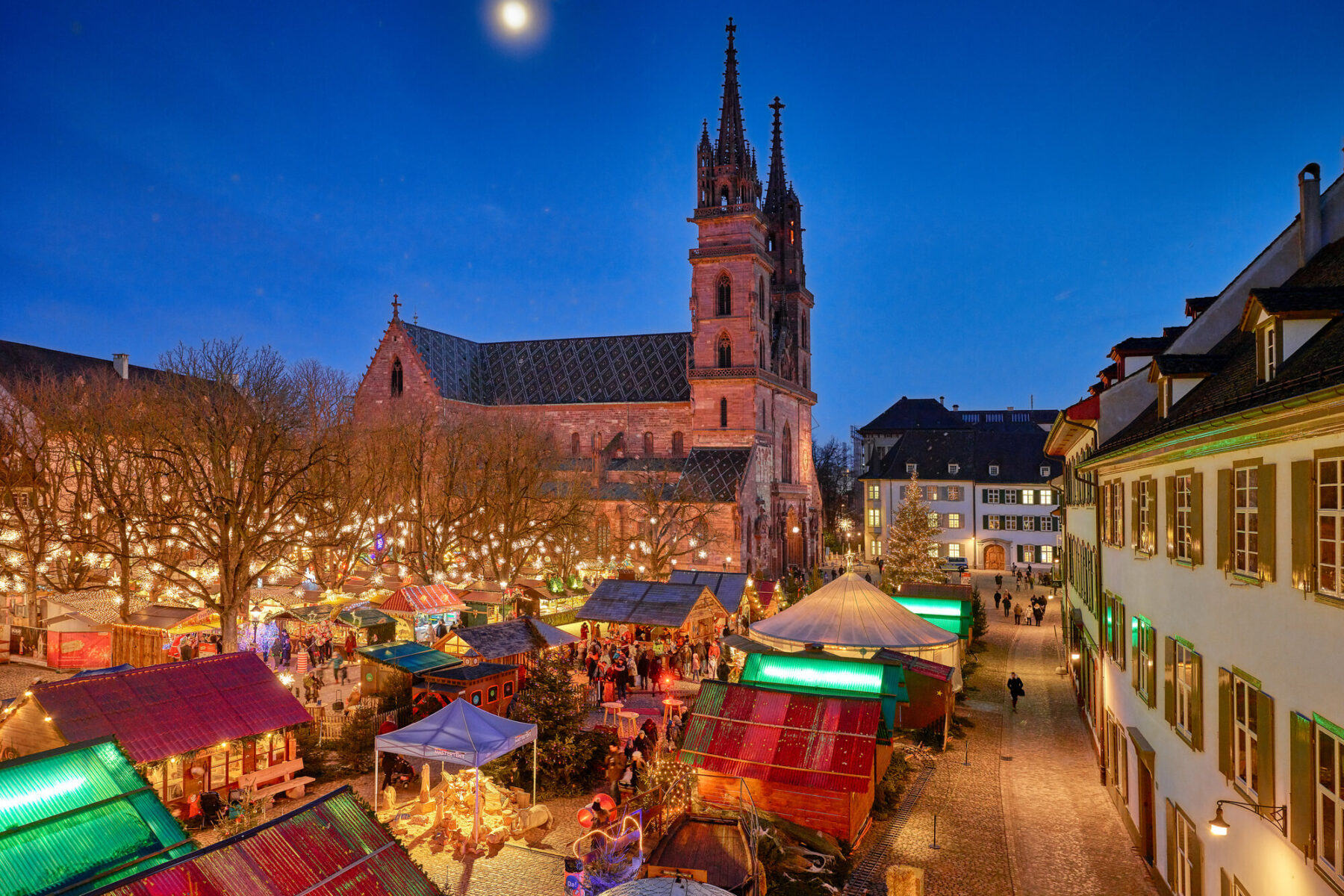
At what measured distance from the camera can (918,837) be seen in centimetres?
1401

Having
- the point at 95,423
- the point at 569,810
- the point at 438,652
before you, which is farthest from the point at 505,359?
the point at 569,810

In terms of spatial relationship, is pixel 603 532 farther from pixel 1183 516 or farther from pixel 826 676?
pixel 1183 516

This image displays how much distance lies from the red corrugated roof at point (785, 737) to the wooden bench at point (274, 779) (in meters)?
7.39

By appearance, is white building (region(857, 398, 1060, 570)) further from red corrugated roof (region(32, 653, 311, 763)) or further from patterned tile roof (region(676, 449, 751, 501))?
red corrugated roof (region(32, 653, 311, 763))

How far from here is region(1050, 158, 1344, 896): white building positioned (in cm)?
650

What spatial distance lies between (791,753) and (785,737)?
32cm

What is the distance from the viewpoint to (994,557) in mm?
60344

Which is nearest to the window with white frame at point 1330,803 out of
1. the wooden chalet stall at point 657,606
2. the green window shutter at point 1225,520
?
the green window shutter at point 1225,520

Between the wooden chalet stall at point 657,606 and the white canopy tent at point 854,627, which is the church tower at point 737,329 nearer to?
the wooden chalet stall at point 657,606

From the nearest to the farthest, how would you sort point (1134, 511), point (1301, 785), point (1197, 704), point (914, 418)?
point (1301, 785) < point (1197, 704) < point (1134, 511) < point (914, 418)

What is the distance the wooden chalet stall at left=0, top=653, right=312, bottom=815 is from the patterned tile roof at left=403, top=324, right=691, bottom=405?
131 ft

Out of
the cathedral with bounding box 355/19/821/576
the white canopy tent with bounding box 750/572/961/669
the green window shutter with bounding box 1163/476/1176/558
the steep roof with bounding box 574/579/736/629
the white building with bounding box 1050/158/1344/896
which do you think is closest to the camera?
the white building with bounding box 1050/158/1344/896

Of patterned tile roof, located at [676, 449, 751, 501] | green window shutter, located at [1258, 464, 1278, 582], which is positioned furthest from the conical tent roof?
patterned tile roof, located at [676, 449, 751, 501]

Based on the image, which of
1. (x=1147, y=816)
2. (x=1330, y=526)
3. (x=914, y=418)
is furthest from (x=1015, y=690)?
(x=914, y=418)
